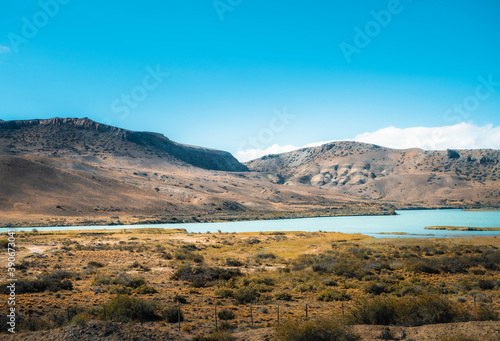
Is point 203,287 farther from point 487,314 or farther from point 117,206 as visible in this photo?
point 117,206

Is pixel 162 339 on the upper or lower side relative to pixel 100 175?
lower

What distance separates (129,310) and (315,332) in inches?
324

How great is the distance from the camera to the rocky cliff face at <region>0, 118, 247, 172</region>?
6088 inches

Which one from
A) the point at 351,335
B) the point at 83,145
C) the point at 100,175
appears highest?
the point at 83,145

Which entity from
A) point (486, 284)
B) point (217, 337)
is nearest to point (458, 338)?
point (217, 337)

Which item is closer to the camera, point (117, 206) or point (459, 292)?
point (459, 292)

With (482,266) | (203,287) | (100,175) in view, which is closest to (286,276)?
(203,287)

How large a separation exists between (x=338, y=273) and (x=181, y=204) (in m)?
94.9

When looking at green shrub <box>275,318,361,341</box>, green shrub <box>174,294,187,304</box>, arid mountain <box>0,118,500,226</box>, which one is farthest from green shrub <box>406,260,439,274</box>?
arid mountain <box>0,118,500,226</box>

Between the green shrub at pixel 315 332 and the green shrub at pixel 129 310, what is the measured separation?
652 centimetres

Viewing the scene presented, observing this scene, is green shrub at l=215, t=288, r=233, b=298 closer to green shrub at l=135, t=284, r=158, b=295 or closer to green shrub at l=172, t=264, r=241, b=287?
green shrub at l=172, t=264, r=241, b=287

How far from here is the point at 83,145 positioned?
168500 mm

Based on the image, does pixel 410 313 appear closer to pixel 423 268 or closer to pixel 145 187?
pixel 423 268

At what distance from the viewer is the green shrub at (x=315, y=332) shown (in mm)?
11391
